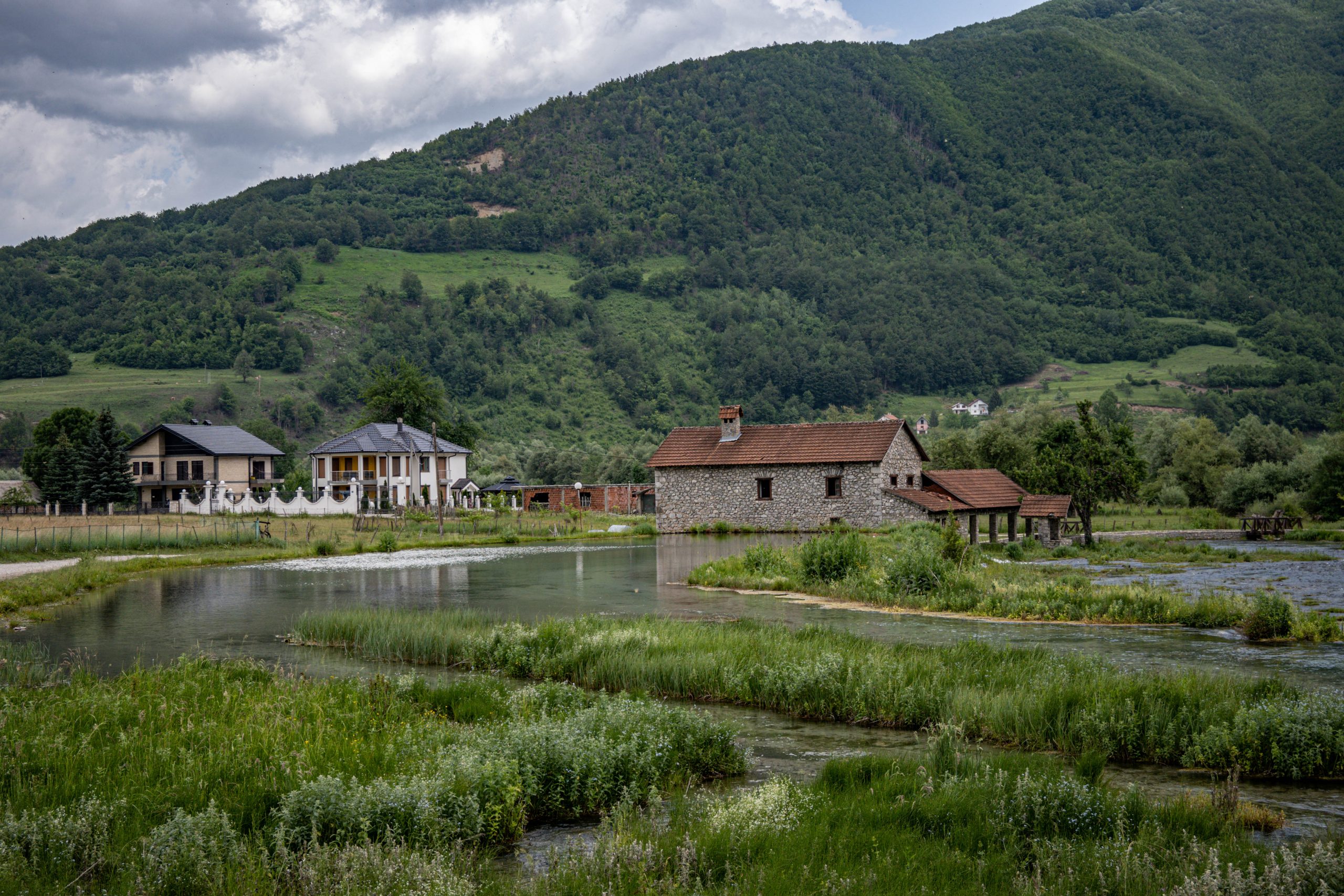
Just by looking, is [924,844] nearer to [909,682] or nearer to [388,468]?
[909,682]

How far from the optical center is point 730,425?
2174 inches

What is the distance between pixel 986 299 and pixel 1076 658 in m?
174

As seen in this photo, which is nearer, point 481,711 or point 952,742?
point 952,742

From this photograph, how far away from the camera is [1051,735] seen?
1078 centimetres

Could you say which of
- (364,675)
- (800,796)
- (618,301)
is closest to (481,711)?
(364,675)

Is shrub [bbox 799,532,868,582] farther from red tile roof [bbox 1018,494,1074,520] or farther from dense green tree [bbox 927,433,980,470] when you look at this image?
dense green tree [bbox 927,433,980,470]

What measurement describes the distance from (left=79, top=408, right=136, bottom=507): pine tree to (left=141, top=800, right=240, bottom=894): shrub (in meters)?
66.8

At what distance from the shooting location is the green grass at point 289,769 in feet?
22.7

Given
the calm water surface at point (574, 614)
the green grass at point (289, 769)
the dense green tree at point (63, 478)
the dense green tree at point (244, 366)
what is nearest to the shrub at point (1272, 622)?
the calm water surface at point (574, 614)

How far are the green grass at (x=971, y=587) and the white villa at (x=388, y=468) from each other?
48.8 metres

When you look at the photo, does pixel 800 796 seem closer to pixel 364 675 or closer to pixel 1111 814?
pixel 1111 814

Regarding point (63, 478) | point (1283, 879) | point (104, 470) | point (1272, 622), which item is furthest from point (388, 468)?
point (1283, 879)

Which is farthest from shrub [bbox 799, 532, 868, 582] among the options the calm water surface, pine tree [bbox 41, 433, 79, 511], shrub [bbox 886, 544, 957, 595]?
pine tree [bbox 41, 433, 79, 511]

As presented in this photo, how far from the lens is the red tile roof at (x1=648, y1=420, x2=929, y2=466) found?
5050 cm
